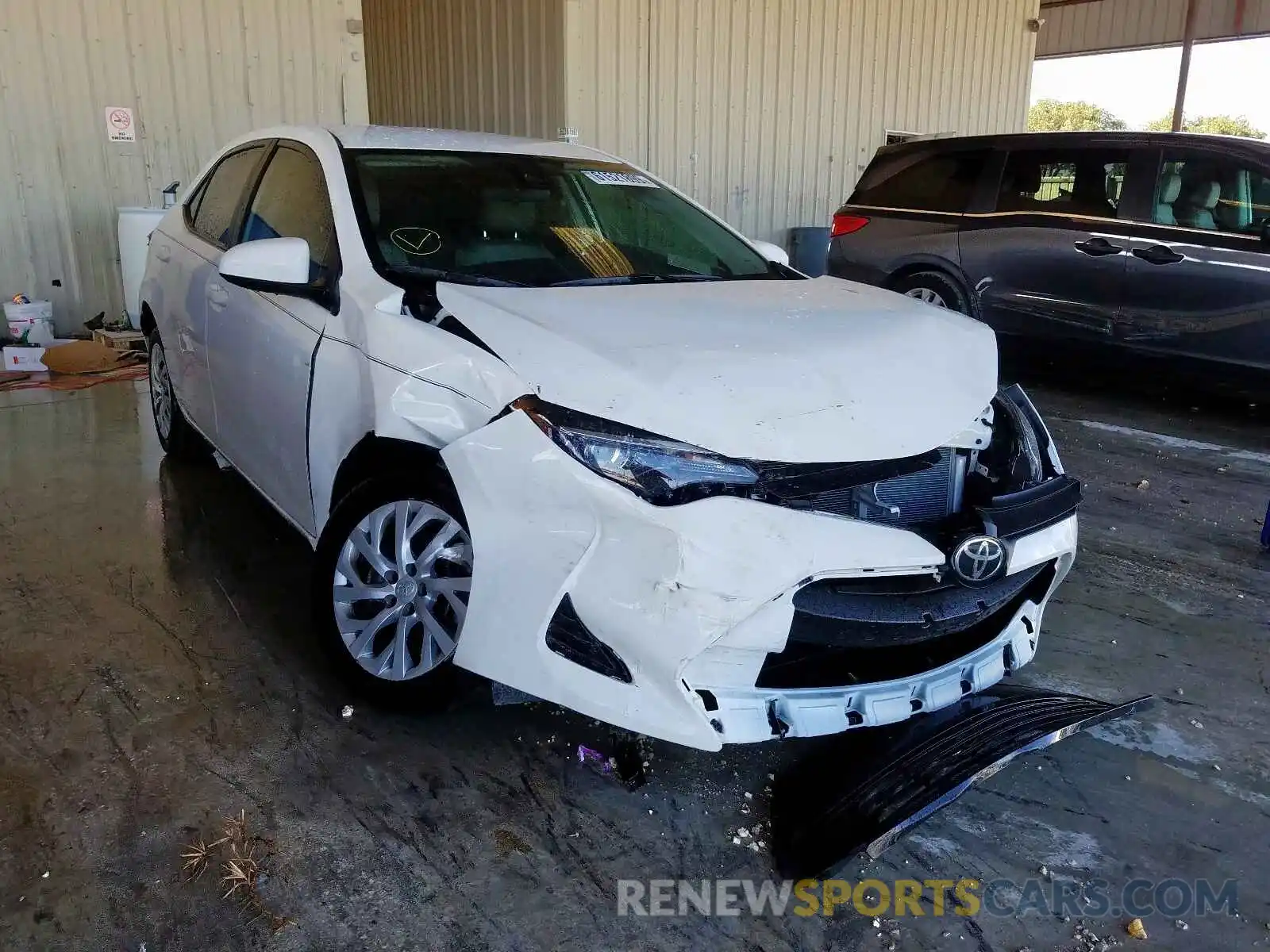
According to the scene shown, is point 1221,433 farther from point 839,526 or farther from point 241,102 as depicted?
point 241,102

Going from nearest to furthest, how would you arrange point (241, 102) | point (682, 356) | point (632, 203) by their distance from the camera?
1. point (682, 356)
2. point (632, 203)
3. point (241, 102)

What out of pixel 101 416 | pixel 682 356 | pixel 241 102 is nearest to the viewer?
pixel 682 356

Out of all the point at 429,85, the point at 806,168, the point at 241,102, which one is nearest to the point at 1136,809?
the point at 241,102

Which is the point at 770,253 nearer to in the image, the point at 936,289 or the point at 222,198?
the point at 222,198

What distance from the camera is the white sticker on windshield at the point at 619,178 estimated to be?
3568mm

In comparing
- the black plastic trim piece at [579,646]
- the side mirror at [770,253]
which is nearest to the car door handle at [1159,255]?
the side mirror at [770,253]

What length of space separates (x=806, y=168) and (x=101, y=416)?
7.93 metres

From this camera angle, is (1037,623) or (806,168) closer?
(1037,623)

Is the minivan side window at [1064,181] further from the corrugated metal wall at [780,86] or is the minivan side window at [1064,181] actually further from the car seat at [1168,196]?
the corrugated metal wall at [780,86]

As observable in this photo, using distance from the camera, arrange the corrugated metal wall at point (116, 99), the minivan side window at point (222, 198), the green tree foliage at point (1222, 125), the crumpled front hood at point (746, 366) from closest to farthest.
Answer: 1. the crumpled front hood at point (746, 366)
2. the minivan side window at point (222, 198)
3. the corrugated metal wall at point (116, 99)
4. the green tree foliage at point (1222, 125)

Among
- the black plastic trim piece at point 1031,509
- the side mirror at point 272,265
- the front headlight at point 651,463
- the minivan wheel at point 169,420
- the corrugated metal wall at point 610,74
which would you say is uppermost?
the corrugated metal wall at point 610,74

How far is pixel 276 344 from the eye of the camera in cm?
296

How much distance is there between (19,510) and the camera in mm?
4172

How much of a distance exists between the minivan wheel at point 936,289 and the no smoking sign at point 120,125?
6016 millimetres
